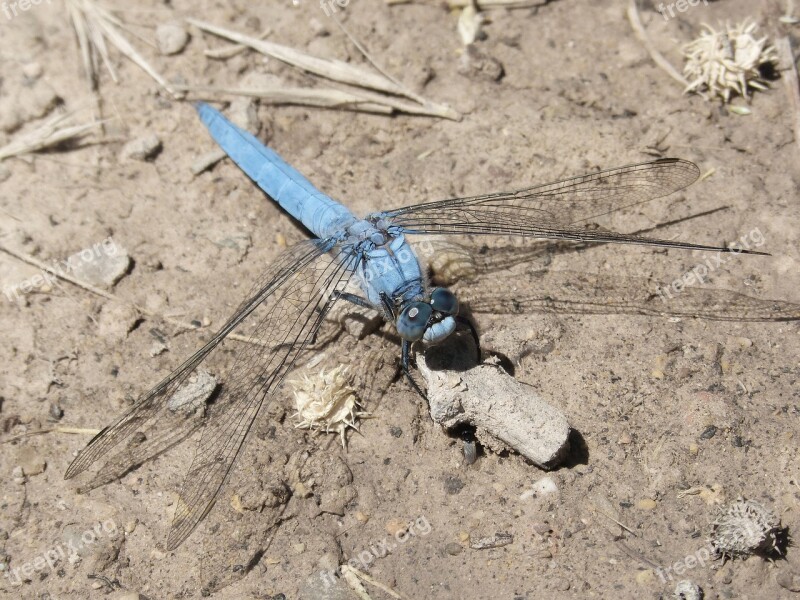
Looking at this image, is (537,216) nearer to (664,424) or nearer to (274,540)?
(664,424)

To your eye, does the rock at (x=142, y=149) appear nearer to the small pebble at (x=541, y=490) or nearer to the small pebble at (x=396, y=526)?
the small pebble at (x=396, y=526)

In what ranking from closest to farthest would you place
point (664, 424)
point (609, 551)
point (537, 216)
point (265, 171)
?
point (609, 551) → point (664, 424) → point (537, 216) → point (265, 171)

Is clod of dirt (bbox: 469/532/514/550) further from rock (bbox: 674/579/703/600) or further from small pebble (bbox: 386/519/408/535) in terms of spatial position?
rock (bbox: 674/579/703/600)

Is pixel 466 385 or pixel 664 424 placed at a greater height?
pixel 466 385

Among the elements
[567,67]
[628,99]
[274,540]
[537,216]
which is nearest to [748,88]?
[628,99]
